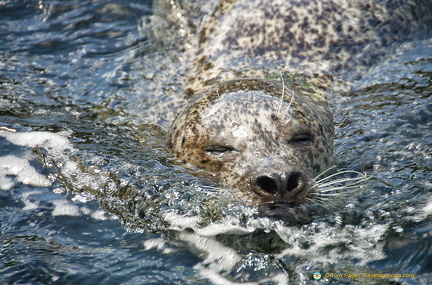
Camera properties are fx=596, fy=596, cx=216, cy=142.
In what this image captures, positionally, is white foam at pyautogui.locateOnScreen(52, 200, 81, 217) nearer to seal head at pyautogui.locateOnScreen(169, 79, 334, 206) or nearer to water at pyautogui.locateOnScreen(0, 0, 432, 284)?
water at pyautogui.locateOnScreen(0, 0, 432, 284)

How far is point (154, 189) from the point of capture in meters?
4.93

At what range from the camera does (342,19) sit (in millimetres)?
7656

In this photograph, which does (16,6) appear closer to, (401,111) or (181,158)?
(181,158)

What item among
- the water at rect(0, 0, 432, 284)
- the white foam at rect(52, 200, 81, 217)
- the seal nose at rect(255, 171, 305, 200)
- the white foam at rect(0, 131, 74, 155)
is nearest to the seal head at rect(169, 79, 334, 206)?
the seal nose at rect(255, 171, 305, 200)

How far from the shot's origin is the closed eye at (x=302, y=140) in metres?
5.17

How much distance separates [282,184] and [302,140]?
39.7 inches

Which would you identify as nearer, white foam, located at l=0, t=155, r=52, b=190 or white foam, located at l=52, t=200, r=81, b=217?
white foam, located at l=52, t=200, r=81, b=217

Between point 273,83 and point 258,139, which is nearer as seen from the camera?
point 258,139

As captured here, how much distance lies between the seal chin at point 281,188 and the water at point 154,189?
16 centimetres

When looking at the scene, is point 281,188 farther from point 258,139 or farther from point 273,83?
point 273,83

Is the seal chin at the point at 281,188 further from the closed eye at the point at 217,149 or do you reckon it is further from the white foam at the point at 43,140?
the white foam at the point at 43,140

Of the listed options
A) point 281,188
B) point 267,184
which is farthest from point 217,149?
point 281,188

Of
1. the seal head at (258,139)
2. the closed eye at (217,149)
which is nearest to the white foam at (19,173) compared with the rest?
the seal head at (258,139)

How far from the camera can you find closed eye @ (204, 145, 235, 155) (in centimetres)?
513
